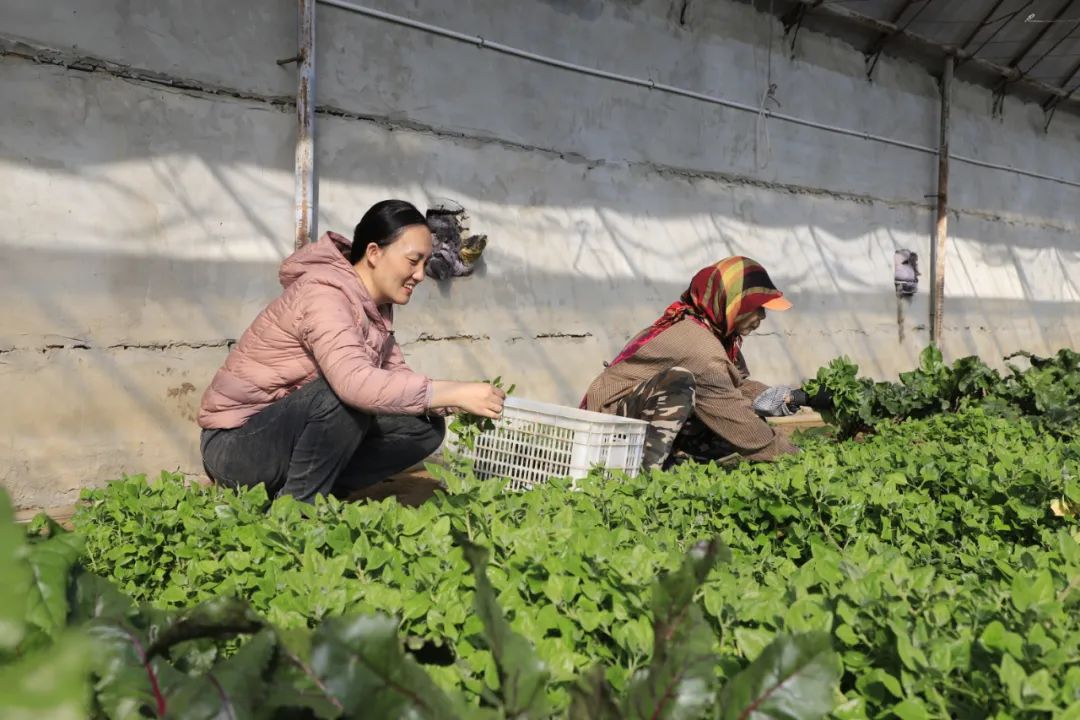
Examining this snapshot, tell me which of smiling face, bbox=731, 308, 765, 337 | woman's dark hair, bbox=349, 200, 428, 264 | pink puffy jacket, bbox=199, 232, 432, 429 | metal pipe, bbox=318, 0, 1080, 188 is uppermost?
metal pipe, bbox=318, 0, 1080, 188

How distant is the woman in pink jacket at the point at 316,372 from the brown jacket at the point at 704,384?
1.19 metres

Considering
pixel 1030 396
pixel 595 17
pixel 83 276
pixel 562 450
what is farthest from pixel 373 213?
pixel 595 17

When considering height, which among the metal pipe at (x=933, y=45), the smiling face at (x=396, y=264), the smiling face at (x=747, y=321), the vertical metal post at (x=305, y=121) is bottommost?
the smiling face at (x=747, y=321)

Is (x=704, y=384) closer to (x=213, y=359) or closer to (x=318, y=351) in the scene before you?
(x=318, y=351)

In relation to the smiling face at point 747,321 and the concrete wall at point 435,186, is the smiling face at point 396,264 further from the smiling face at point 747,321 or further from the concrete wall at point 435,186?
the concrete wall at point 435,186

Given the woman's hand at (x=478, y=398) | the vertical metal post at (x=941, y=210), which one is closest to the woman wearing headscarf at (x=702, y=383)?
the woman's hand at (x=478, y=398)

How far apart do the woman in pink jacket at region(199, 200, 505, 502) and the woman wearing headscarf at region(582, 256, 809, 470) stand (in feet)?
3.82

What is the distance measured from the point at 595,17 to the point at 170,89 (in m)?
3.28

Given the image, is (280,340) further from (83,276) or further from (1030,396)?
(1030,396)

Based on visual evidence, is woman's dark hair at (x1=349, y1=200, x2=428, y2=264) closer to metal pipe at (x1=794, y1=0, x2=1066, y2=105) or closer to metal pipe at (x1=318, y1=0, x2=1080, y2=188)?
metal pipe at (x1=318, y1=0, x2=1080, y2=188)

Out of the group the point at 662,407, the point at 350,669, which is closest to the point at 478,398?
Answer: the point at 662,407

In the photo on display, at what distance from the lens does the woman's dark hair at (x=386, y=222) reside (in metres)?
3.44

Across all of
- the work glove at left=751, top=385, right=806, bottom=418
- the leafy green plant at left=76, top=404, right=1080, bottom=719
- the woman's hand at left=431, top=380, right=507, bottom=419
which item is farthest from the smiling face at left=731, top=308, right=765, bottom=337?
the woman's hand at left=431, top=380, right=507, bottom=419

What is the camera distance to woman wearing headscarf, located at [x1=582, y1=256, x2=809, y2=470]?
4164 millimetres
